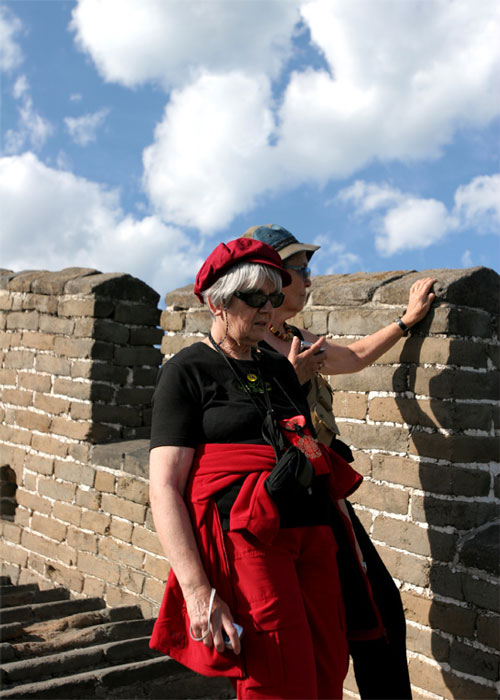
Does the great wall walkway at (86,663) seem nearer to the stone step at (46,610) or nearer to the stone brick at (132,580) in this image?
the stone step at (46,610)

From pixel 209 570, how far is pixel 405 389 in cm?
178

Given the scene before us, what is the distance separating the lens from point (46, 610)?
197 inches

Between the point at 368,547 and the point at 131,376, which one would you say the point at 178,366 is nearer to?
the point at 368,547

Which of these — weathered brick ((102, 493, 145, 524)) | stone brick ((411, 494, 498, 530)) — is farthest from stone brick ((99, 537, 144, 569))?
stone brick ((411, 494, 498, 530))

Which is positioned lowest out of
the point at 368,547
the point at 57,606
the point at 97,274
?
the point at 57,606

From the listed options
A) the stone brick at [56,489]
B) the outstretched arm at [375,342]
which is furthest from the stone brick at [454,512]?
the stone brick at [56,489]

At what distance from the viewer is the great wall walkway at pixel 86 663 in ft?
12.1

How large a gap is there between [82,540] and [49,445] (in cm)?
90

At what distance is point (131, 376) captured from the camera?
20.2 ft

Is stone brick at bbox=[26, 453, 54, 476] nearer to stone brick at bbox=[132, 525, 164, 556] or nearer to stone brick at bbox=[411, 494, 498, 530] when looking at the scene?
stone brick at bbox=[132, 525, 164, 556]

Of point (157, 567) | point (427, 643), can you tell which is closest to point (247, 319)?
point (427, 643)

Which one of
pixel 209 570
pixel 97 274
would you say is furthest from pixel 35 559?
pixel 209 570

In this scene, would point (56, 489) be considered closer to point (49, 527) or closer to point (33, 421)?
point (49, 527)

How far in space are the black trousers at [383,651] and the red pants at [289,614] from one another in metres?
0.77
